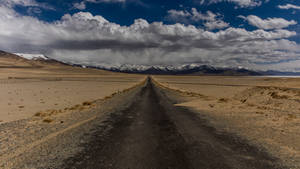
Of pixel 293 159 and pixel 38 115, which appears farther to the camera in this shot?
pixel 38 115

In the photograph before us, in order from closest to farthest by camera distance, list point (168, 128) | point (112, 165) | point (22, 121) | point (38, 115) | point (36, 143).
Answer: point (112, 165) < point (36, 143) < point (168, 128) < point (22, 121) < point (38, 115)

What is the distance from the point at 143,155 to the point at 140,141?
164 centimetres

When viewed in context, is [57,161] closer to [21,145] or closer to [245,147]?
[21,145]

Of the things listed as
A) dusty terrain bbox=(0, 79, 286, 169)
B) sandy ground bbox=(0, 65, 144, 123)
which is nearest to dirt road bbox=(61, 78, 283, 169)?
dusty terrain bbox=(0, 79, 286, 169)

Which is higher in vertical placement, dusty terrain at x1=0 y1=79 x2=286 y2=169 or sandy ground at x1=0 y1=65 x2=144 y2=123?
dusty terrain at x1=0 y1=79 x2=286 y2=169

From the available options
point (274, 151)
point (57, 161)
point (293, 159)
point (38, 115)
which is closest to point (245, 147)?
point (274, 151)

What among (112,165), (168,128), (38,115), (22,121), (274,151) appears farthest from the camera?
(38,115)

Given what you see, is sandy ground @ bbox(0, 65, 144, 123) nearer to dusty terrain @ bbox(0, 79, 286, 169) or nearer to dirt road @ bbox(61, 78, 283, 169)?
dusty terrain @ bbox(0, 79, 286, 169)

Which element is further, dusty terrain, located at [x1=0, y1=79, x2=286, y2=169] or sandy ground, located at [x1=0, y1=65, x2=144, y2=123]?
sandy ground, located at [x1=0, y1=65, x2=144, y2=123]

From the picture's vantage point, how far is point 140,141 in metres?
8.45

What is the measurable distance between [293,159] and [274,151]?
0.78m

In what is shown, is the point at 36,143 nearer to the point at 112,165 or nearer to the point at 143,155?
the point at 112,165

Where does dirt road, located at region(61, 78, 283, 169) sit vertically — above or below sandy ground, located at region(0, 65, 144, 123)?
above

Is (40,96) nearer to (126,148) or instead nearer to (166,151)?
(126,148)
